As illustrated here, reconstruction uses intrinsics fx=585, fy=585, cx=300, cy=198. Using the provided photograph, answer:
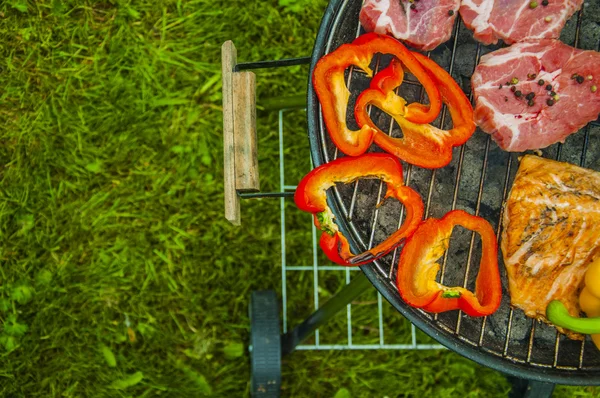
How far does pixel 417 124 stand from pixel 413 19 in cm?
43

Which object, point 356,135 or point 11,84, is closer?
point 356,135

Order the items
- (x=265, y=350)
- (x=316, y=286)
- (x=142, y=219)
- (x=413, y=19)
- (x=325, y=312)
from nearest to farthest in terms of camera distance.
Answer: (x=413, y=19)
(x=325, y=312)
(x=265, y=350)
(x=316, y=286)
(x=142, y=219)

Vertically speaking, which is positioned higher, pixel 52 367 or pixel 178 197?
pixel 178 197

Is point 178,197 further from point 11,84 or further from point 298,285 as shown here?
point 11,84

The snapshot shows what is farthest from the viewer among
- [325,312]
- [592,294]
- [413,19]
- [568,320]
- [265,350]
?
[265,350]

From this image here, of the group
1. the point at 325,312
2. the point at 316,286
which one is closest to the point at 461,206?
the point at 325,312

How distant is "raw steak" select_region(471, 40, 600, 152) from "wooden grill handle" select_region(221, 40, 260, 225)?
3.02 ft

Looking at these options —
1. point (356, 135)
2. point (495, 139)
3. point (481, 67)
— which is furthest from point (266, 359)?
point (481, 67)

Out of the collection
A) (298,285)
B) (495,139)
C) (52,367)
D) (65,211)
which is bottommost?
(52,367)

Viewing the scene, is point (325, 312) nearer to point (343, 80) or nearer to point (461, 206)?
point (461, 206)

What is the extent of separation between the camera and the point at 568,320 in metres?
2.14

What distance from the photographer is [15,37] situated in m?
3.44

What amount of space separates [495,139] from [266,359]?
1552 millimetres

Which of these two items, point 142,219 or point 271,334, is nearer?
point 271,334
